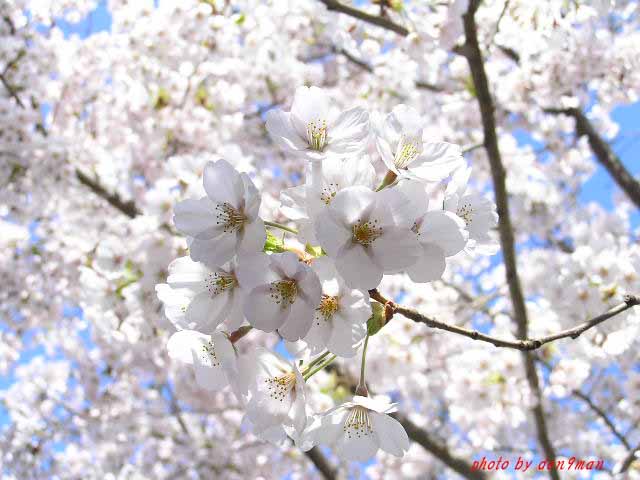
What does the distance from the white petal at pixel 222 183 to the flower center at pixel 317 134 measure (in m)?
0.19

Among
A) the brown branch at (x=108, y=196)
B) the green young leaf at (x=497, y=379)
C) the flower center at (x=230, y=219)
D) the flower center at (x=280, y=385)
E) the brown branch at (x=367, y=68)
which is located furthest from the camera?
the brown branch at (x=367, y=68)

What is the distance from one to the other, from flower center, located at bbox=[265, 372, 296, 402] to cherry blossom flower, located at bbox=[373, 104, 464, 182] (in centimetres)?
51

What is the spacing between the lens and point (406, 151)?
4.29 ft

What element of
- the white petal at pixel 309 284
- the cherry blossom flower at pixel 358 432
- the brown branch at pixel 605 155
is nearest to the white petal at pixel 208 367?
the cherry blossom flower at pixel 358 432

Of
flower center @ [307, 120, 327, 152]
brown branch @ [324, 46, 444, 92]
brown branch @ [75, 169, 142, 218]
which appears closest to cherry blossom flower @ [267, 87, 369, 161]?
flower center @ [307, 120, 327, 152]

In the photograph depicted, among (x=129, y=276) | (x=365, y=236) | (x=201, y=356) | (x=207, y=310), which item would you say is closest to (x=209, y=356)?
(x=201, y=356)

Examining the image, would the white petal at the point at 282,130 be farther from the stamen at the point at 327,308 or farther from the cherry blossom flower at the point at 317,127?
the stamen at the point at 327,308

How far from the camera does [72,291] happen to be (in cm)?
436

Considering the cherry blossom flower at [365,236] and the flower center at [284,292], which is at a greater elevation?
the cherry blossom flower at [365,236]

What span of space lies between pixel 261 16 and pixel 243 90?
739 millimetres

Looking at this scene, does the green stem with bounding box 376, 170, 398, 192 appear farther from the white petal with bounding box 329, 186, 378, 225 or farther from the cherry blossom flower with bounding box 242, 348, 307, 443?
A: the cherry blossom flower with bounding box 242, 348, 307, 443

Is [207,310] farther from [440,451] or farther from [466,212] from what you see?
[440,451]

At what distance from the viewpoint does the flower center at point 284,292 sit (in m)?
1.11

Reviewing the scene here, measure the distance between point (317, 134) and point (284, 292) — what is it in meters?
0.39
